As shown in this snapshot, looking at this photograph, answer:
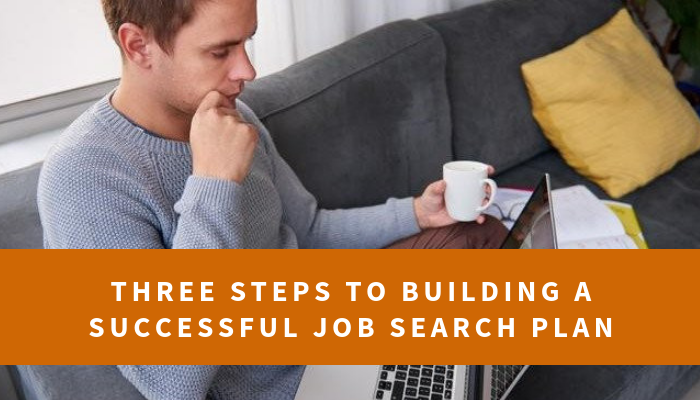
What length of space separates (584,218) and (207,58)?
1.02 m

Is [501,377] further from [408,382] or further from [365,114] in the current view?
[365,114]

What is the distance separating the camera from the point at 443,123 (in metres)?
1.80

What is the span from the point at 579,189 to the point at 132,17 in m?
1.24

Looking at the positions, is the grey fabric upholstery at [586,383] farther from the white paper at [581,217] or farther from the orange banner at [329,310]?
the white paper at [581,217]

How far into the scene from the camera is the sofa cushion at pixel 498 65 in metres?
1.87

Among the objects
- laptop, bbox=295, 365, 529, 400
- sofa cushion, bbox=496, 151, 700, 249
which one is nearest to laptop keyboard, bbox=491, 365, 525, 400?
laptop, bbox=295, 365, 529, 400

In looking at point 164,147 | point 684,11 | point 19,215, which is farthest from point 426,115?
point 684,11

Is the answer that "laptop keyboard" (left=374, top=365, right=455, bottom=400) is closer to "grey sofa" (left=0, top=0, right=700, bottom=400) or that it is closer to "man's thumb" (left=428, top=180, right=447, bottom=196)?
"grey sofa" (left=0, top=0, right=700, bottom=400)

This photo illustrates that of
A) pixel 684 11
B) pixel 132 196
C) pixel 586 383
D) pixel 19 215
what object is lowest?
pixel 586 383

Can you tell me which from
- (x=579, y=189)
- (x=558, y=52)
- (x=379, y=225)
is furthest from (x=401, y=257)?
(x=558, y=52)

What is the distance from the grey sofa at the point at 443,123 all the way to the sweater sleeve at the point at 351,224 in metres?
0.12

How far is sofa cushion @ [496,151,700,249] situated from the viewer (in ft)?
5.62

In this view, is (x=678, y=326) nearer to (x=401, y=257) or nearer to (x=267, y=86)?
(x=401, y=257)

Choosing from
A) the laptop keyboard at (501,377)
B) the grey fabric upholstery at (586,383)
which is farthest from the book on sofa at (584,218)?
the laptop keyboard at (501,377)
